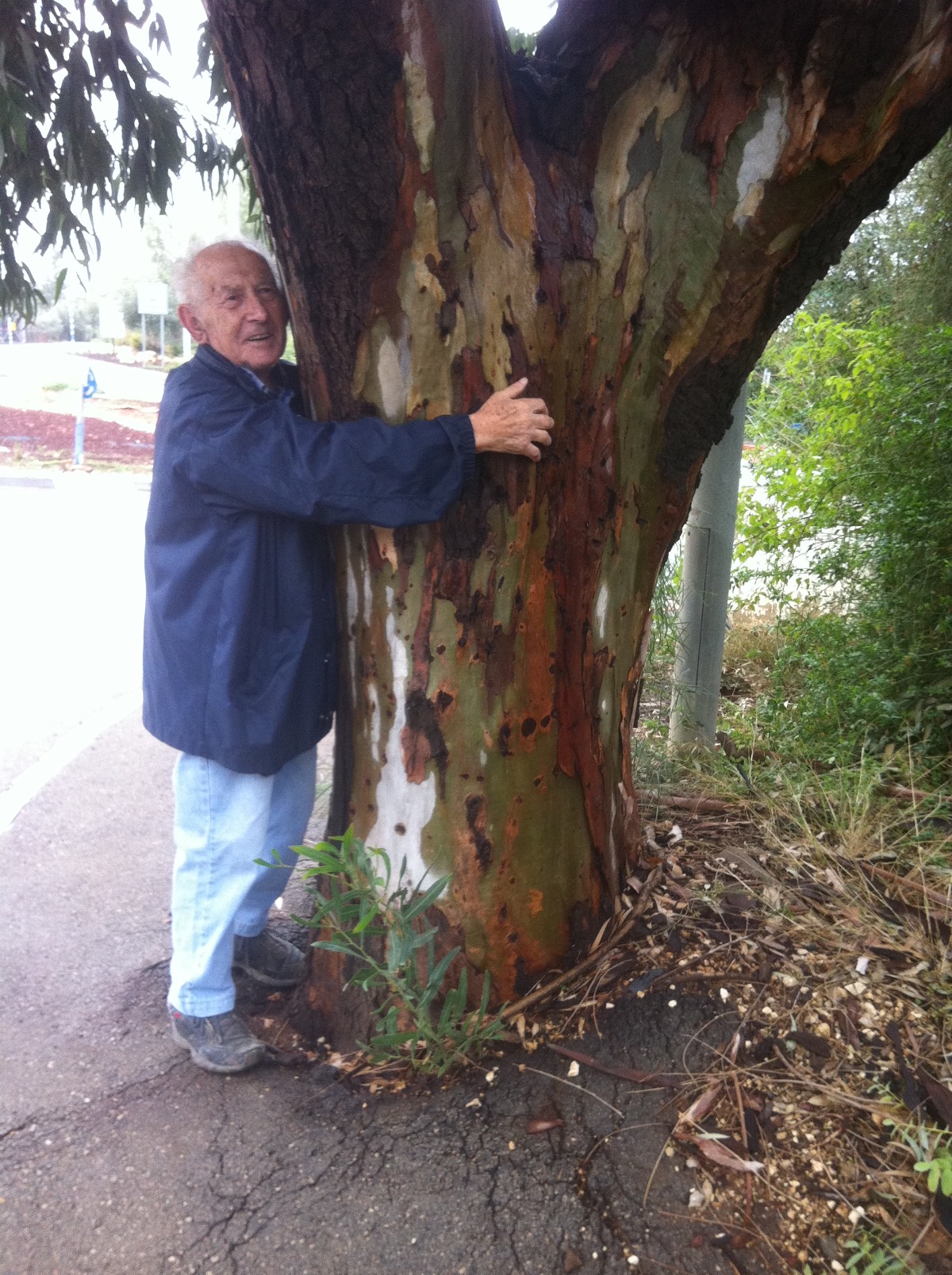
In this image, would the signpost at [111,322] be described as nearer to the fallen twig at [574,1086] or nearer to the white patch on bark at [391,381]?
the white patch on bark at [391,381]

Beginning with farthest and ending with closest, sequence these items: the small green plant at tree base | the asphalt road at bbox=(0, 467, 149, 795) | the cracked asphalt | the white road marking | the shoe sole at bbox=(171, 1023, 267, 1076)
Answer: the asphalt road at bbox=(0, 467, 149, 795)
the white road marking
the shoe sole at bbox=(171, 1023, 267, 1076)
the small green plant at tree base
the cracked asphalt

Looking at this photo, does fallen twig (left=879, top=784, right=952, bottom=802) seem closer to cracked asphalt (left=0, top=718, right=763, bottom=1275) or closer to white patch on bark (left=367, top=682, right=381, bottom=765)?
cracked asphalt (left=0, top=718, right=763, bottom=1275)

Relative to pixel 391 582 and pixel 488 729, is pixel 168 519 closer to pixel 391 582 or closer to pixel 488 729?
pixel 391 582

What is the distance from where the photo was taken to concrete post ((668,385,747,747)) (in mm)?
4332

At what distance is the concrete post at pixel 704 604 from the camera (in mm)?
4332

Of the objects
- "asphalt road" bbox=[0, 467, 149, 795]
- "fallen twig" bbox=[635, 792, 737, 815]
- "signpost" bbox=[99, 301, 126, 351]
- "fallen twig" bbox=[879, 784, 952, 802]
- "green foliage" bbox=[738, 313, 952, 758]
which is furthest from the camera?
"signpost" bbox=[99, 301, 126, 351]

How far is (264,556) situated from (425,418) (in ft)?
1.84

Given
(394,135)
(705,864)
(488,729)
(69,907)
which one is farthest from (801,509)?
(69,907)

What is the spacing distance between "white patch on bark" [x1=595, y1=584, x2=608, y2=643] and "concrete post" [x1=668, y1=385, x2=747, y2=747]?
1717 mm

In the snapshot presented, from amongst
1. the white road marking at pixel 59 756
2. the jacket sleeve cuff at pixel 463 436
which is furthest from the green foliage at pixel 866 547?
the white road marking at pixel 59 756

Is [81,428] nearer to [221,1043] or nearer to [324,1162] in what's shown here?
[221,1043]

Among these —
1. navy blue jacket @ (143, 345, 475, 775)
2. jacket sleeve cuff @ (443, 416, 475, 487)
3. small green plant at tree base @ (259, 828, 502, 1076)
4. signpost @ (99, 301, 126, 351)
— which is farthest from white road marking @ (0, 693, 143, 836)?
signpost @ (99, 301, 126, 351)

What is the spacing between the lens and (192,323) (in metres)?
2.71

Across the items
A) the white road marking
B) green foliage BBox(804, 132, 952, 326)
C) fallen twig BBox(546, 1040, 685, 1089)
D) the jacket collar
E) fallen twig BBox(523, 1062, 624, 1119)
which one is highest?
green foliage BBox(804, 132, 952, 326)
